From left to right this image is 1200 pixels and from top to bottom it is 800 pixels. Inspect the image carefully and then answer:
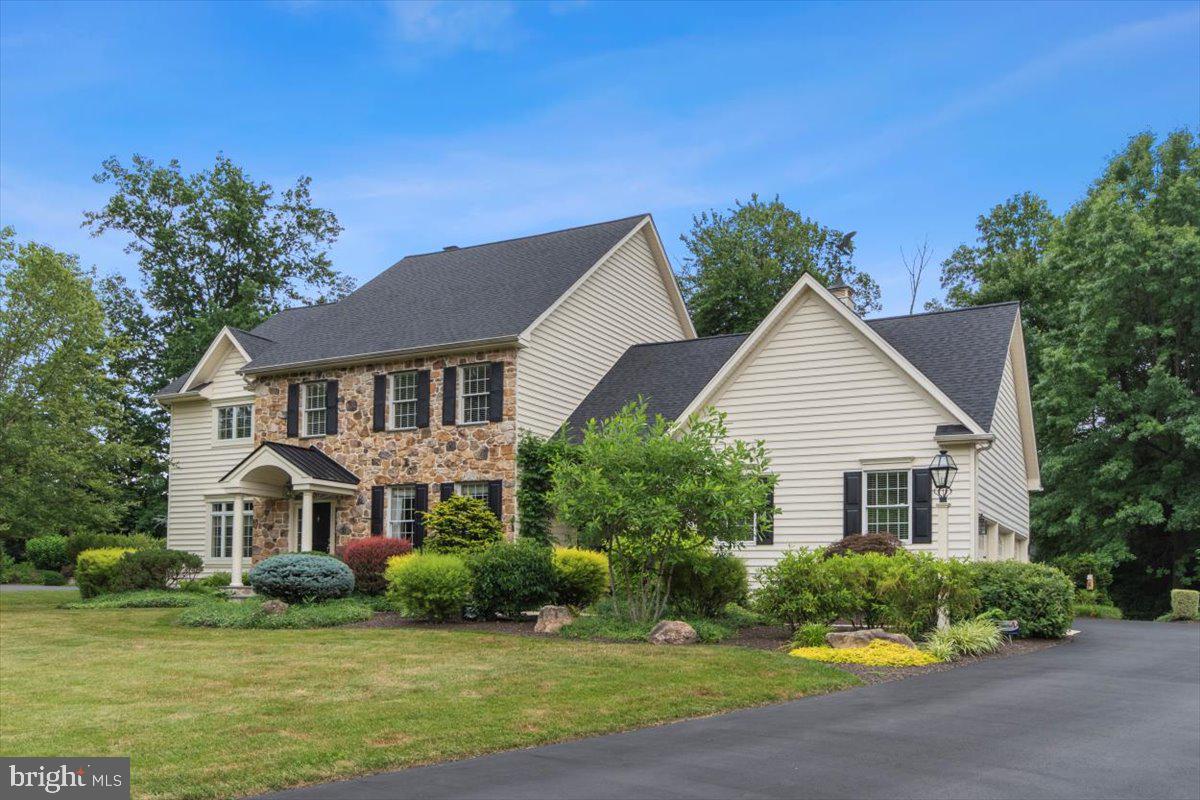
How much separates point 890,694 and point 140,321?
41989 mm

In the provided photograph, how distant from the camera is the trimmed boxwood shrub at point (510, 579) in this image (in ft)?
60.2

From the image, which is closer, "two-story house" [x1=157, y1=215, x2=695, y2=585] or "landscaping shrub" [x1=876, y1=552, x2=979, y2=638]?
"landscaping shrub" [x1=876, y1=552, x2=979, y2=638]

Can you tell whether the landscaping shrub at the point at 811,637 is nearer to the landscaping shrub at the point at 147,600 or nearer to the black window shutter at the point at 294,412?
the landscaping shrub at the point at 147,600

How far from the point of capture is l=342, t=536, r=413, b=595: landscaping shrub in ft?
73.3

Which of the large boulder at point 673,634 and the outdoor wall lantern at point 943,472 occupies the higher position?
the outdoor wall lantern at point 943,472

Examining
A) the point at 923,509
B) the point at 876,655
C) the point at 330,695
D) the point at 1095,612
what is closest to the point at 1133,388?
the point at 1095,612

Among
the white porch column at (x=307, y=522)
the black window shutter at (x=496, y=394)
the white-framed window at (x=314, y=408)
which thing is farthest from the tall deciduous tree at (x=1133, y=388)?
the white porch column at (x=307, y=522)

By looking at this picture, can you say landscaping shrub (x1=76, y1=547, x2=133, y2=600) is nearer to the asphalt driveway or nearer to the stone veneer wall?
the stone veneer wall

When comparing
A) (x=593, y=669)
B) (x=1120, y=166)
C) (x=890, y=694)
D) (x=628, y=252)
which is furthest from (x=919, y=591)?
(x=1120, y=166)

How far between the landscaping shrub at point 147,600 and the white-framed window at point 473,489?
582cm

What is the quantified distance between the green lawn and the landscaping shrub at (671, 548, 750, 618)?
9.34 ft

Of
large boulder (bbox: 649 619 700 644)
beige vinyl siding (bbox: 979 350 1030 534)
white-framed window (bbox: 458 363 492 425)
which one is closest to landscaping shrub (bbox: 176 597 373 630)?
large boulder (bbox: 649 619 700 644)

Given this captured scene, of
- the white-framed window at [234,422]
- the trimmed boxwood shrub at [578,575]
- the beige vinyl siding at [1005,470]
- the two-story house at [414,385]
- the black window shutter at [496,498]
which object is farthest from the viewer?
the white-framed window at [234,422]

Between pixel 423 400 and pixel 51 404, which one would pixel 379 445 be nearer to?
pixel 423 400
